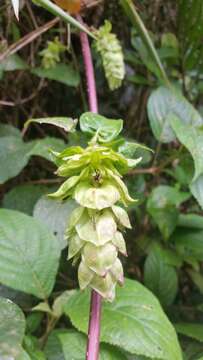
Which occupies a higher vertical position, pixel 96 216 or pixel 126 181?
pixel 96 216

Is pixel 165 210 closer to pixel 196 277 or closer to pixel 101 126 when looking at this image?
pixel 196 277

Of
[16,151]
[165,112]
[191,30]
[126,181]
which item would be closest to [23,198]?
[16,151]

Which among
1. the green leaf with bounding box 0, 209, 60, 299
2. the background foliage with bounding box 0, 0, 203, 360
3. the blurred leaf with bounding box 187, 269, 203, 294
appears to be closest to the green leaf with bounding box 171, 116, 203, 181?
the background foliage with bounding box 0, 0, 203, 360

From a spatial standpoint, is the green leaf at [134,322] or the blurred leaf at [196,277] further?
the blurred leaf at [196,277]

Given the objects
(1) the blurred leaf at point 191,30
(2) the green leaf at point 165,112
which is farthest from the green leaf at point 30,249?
(1) the blurred leaf at point 191,30

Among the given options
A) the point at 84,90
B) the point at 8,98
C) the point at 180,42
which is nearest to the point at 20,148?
the point at 8,98

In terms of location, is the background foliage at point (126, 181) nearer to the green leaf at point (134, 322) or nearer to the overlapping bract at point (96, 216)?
the green leaf at point (134, 322)

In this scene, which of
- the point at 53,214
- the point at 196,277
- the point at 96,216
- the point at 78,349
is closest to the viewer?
the point at 96,216
